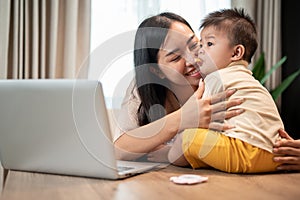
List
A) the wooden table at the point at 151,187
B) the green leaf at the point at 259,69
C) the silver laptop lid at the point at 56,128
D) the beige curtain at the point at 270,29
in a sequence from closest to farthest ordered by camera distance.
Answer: the wooden table at the point at 151,187 < the silver laptop lid at the point at 56,128 < the green leaf at the point at 259,69 < the beige curtain at the point at 270,29

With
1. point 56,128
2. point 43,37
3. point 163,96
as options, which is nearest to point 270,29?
point 43,37

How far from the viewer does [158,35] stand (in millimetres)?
Answer: 1517

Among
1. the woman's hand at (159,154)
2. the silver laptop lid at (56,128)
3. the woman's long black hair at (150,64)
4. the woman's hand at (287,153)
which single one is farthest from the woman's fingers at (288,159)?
the woman's long black hair at (150,64)

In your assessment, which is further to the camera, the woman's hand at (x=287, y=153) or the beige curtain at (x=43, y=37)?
the beige curtain at (x=43, y=37)

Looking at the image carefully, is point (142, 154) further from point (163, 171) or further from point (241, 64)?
point (241, 64)

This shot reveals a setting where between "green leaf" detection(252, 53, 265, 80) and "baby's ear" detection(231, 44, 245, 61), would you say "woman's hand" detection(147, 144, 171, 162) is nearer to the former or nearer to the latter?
"baby's ear" detection(231, 44, 245, 61)

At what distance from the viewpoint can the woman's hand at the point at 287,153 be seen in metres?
1.14

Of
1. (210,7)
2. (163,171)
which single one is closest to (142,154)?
(163,171)

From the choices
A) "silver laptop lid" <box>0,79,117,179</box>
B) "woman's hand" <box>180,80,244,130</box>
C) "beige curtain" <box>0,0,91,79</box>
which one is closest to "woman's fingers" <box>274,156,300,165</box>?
"woman's hand" <box>180,80,244,130</box>

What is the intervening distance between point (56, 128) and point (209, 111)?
415mm

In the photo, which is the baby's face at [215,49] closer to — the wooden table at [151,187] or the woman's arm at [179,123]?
the woman's arm at [179,123]

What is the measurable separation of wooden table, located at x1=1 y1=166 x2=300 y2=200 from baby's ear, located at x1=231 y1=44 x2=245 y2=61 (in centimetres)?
38

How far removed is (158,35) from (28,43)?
1.45 meters

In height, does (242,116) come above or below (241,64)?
below
